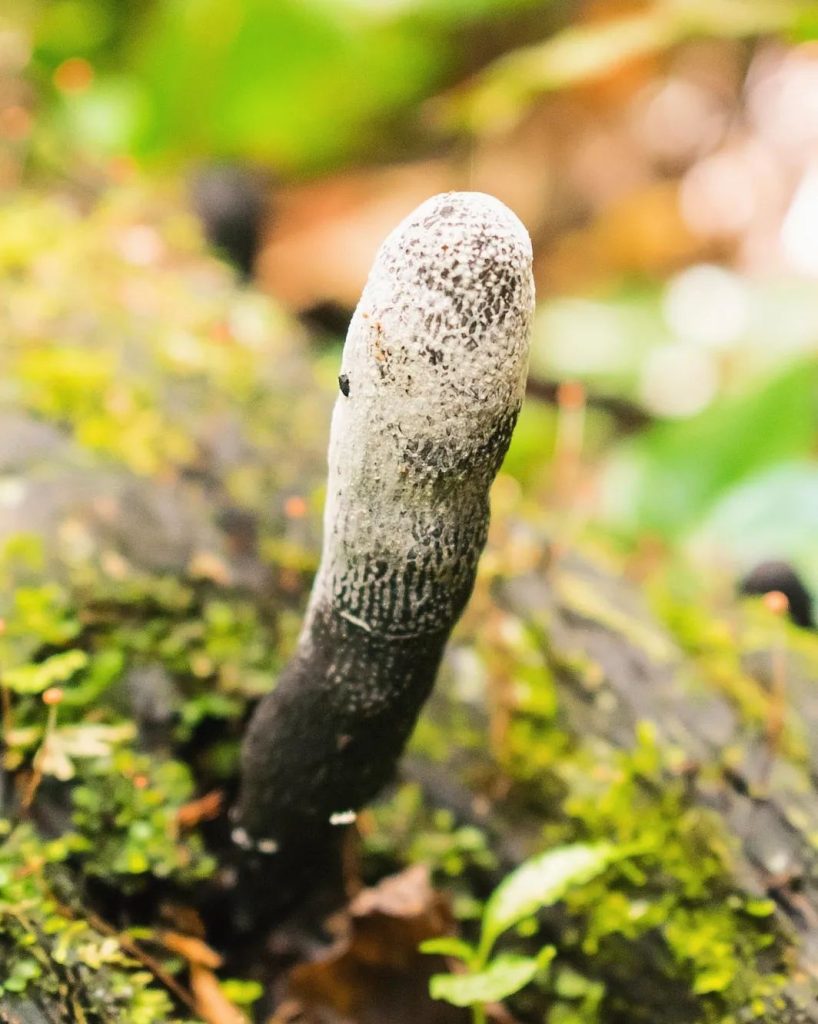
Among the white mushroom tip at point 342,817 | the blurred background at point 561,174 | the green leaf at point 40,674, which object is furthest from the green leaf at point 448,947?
the blurred background at point 561,174

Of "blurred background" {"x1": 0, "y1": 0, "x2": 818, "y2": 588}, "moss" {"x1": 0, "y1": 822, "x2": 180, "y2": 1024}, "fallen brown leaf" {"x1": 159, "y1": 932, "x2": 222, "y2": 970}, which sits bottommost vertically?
"fallen brown leaf" {"x1": 159, "y1": 932, "x2": 222, "y2": 970}

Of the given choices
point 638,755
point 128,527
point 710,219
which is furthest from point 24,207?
point 710,219

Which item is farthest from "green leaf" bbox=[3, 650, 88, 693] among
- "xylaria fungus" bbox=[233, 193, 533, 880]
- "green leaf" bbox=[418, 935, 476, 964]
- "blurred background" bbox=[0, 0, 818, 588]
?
"blurred background" bbox=[0, 0, 818, 588]

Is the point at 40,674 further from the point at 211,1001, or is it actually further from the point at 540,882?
the point at 540,882

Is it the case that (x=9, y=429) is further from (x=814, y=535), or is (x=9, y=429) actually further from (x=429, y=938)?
(x=814, y=535)

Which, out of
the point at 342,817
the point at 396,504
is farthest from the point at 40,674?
the point at 396,504

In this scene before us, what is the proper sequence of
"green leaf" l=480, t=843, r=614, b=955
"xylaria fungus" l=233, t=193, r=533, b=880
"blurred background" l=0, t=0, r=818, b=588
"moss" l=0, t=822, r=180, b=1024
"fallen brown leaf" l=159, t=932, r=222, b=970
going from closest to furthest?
"xylaria fungus" l=233, t=193, r=533, b=880
"moss" l=0, t=822, r=180, b=1024
"green leaf" l=480, t=843, r=614, b=955
"fallen brown leaf" l=159, t=932, r=222, b=970
"blurred background" l=0, t=0, r=818, b=588

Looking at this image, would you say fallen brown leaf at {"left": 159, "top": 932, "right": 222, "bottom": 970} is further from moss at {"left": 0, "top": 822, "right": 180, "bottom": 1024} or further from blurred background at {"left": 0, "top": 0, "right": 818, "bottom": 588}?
blurred background at {"left": 0, "top": 0, "right": 818, "bottom": 588}
